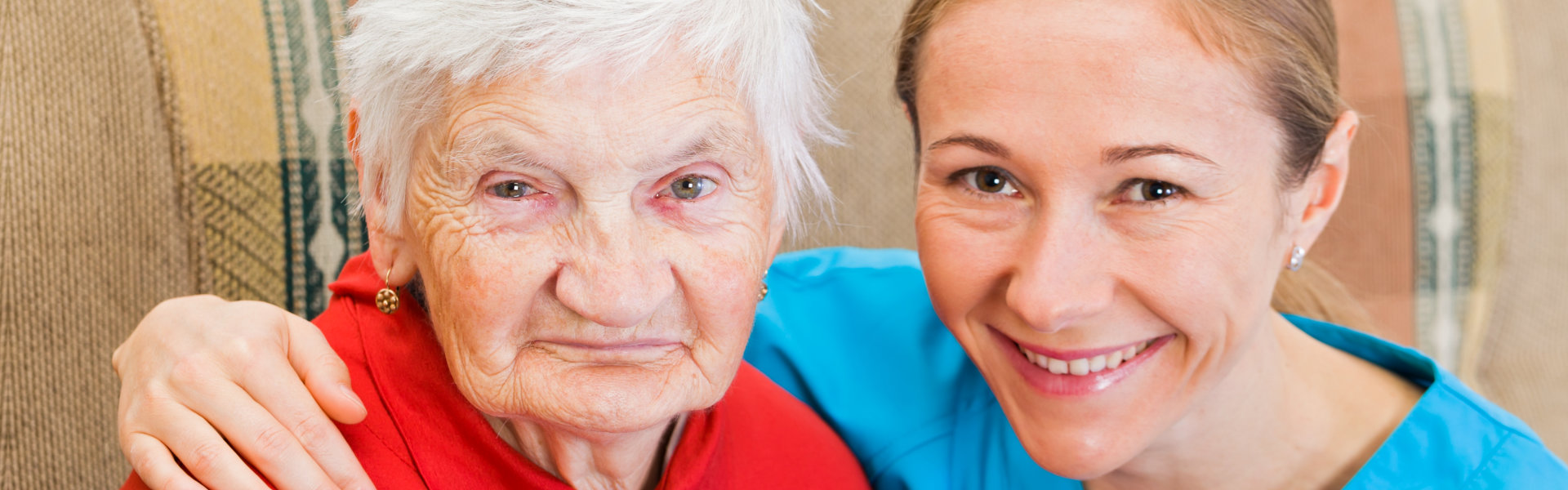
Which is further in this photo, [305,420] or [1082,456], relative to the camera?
[1082,456]

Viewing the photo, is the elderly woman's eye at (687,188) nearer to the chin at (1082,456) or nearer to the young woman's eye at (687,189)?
the young woman's eye at (687,189)

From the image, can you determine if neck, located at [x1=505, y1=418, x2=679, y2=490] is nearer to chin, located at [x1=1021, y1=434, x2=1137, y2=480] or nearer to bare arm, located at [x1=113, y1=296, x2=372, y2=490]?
bare arm, located at [x1=113, y1=296, x2=372, y2=490]

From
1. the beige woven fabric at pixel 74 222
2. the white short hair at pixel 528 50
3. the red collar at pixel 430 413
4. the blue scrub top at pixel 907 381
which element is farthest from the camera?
the beige woven fabric at pixel 74 222

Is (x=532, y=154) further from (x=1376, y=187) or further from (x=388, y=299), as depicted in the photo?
(x=1376, y=187)

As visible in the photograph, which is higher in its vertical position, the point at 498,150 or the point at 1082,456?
the point at 498,150

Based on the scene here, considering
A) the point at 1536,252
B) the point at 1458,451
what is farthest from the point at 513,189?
the point at 1536,252

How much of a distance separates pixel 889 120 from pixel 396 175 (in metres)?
1.16

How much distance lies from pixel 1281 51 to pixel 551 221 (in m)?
0.85

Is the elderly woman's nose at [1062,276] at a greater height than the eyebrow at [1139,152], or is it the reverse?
the eyebrow at [1139,152]

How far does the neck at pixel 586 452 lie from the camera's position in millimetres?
1224

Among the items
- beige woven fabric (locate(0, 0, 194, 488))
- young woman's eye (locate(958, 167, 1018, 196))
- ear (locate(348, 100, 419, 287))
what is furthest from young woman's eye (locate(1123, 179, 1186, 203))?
beige woven fabric (locate(0, 0, 194, 488))

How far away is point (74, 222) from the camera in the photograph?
1.64 meters

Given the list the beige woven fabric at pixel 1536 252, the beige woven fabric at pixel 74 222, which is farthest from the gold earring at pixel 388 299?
the beige woven fabric at pixel 1536 252

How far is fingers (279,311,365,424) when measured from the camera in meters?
1.10
